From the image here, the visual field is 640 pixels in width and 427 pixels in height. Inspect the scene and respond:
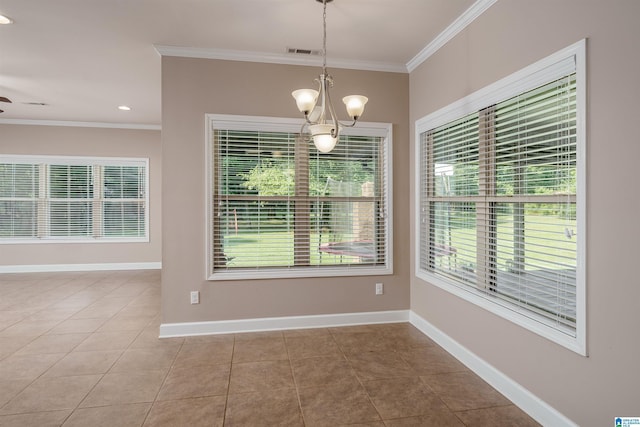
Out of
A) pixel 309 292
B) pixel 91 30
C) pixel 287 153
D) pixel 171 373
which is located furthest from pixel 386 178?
pixel 91 30

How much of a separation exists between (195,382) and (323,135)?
2013mm

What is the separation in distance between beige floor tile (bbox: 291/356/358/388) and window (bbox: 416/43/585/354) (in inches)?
44.6

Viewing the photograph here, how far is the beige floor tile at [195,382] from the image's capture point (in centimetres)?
246

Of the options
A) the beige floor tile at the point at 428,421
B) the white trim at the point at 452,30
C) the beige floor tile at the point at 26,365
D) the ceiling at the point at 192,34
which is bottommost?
the beige floor tile at the point at 428,421

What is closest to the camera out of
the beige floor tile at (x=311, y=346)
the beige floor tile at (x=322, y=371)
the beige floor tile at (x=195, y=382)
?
the beige floor tile at (x=195, y=382)

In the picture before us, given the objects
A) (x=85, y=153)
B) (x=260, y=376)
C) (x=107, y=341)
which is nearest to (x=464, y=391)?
(x=260, y=376)

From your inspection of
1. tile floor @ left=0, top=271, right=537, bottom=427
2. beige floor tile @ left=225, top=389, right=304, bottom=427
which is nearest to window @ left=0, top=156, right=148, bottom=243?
tile floor @ left=0, top=271, right=537, bottom=427

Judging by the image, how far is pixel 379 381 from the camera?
2.63 metres

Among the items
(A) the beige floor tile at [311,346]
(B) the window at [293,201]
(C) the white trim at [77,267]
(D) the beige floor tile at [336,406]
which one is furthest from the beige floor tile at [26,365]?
(C) the white trim at [77,267]

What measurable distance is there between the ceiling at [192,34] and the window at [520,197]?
808 mm

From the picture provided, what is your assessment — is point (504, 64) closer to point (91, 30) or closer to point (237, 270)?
point (237, 270)

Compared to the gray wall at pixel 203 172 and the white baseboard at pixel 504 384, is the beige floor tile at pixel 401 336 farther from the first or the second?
the gray wall at pixel 203 172

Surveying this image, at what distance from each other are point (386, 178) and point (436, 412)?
232 cm

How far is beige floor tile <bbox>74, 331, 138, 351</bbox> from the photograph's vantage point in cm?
322
